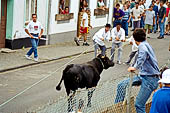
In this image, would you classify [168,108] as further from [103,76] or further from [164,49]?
[164,49]

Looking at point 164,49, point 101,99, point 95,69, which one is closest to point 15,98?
point 95,69

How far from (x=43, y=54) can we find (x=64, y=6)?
471 cm

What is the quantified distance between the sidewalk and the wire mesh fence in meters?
7.33

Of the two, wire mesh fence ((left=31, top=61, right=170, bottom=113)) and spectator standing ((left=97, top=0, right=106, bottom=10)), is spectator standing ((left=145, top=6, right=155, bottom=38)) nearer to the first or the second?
spectator standing ((left=97, top=0, right=106, bottom=10))

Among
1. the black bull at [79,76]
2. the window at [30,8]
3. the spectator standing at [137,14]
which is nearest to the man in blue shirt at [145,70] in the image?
the black bull at [79,76]

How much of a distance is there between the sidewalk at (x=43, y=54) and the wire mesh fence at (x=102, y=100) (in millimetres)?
7327

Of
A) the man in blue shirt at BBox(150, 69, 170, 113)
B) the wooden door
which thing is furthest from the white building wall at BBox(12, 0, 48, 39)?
the man in blue shirt at BBox(150, 69, 170, 113)

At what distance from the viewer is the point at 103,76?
50.0 ft

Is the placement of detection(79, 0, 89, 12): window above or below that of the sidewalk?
above

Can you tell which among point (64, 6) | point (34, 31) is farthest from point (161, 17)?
point (34, 31)

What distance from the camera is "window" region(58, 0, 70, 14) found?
2262 cm

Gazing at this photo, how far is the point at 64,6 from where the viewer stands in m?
23.1

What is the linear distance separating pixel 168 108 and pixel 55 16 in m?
16.2

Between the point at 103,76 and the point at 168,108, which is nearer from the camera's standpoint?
the point at 168,108
